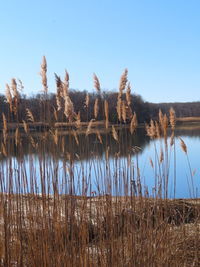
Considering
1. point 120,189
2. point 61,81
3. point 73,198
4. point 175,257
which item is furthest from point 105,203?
point 61,81

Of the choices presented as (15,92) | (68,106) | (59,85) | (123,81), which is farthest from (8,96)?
(123,81)

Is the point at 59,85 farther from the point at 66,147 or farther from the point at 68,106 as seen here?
the point at 66,147

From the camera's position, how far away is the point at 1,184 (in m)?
1.91

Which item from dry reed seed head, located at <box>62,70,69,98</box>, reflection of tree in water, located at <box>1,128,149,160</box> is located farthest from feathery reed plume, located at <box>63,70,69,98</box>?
reflection of tree in water, located at <box>1,128,149,160</box>

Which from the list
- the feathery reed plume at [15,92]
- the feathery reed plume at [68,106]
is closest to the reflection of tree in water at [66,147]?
the feathery reed plume at [68,106]

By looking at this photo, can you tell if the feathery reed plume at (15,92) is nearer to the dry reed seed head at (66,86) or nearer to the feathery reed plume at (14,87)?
the feathery reed plume at (14,87)

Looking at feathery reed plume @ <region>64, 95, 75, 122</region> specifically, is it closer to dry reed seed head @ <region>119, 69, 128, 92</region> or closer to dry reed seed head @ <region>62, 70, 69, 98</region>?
dry reed seed head @ <region>62, 70, 69, 98</region>

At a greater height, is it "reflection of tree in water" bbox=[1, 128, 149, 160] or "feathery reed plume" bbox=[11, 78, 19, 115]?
"feathery reed plume" bbox=[11, 78, 19, 115]

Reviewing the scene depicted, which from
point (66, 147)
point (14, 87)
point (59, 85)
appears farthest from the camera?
point (66, 147)

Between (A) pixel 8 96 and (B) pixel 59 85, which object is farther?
(A) pixel 8 96

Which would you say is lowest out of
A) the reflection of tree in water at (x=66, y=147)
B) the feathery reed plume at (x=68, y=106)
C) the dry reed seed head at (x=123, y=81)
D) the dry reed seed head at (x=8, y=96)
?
the reflection of tree in water at (x=66, y=147)

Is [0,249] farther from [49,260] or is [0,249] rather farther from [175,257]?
[175,257]

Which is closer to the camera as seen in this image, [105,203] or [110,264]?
[110,264]

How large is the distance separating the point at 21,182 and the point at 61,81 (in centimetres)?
65
